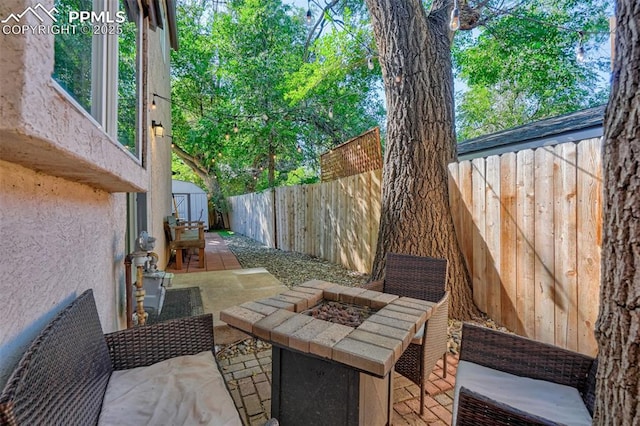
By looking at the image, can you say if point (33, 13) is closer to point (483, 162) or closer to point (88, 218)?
point (88, 218)

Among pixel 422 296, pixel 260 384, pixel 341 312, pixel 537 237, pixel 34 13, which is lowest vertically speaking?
pixel 260 384

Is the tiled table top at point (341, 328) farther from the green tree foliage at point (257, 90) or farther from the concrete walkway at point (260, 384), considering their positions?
the green tree foliage at point (257, 90)

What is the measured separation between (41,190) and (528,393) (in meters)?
2.36

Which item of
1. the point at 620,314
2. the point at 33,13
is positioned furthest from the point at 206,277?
the point at 620,314

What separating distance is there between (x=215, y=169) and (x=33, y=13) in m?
14.7

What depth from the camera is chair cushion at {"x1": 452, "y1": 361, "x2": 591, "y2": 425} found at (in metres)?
1.29

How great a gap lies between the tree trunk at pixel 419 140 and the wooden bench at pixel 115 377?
2.49 meters

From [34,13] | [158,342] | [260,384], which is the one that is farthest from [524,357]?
[34,13]

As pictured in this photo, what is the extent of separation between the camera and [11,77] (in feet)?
2.05

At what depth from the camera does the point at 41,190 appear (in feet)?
4.08

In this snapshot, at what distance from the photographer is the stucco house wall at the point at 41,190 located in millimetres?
656

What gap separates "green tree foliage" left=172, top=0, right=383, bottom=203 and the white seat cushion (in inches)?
282

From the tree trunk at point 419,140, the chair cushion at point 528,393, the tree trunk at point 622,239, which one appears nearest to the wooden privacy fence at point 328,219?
the tree trunk at point 419,140

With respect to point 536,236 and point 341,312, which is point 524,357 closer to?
point 341,312
